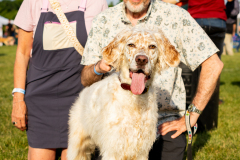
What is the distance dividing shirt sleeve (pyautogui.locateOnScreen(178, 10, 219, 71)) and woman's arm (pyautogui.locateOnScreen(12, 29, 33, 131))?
1.90 meters

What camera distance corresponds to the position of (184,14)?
10.2 ft

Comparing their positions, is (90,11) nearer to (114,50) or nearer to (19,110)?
(114,50)

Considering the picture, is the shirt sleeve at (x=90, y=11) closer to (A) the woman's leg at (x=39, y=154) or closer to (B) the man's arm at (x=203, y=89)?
(B) the man's arm at (x=203, y=89)

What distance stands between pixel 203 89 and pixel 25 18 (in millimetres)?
2318

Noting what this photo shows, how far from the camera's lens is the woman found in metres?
3.21

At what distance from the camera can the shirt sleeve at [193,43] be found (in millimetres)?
3008

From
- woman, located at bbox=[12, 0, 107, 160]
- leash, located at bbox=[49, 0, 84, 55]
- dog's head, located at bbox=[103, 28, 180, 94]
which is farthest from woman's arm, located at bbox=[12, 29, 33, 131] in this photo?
dog's head, located at bbox=[103, 28, 180, 94]

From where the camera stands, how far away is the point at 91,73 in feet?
9.65

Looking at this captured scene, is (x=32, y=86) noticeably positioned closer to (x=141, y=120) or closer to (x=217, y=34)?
(x=141, y=120)

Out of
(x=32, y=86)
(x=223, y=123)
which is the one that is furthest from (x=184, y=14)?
(x=223, y=123)

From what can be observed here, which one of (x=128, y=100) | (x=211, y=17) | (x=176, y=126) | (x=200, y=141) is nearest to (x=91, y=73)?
(x=128, y=100)

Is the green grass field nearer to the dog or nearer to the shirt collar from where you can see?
the dog

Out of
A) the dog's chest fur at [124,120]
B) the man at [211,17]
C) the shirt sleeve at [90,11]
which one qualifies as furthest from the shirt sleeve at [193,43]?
the man at [211,17]

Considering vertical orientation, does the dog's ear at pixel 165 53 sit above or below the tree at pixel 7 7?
below
